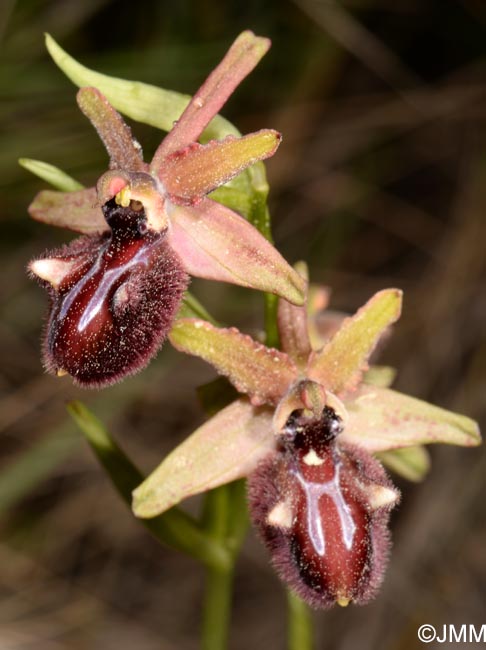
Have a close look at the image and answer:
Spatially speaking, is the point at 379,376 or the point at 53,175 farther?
the point at 379,376

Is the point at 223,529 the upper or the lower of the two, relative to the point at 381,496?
lower

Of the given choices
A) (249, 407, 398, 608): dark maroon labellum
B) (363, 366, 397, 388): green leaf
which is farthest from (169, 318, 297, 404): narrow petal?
(363, 366, 397, 388): green leaf

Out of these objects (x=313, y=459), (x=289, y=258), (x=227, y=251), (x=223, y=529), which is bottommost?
(x=289, y=258)

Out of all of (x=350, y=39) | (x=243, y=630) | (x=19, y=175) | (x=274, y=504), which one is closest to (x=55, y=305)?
(x=274, y=504)

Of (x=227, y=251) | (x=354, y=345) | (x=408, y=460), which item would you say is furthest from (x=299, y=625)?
(x=227, y=251)

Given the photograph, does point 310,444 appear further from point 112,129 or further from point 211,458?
point 112,129

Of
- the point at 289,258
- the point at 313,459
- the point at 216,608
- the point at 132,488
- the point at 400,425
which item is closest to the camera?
the point at 313,459

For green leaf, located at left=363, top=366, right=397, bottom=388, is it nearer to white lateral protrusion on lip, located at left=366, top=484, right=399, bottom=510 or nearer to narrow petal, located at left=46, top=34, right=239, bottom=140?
white lateral protrusion on lip, located at left=366, top=484, right=399, bottom=510
